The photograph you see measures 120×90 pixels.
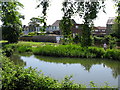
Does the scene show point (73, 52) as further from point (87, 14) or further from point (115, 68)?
point (87, 14)

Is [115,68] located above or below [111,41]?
below

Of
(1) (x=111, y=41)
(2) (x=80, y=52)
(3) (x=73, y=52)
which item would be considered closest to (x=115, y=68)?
(2) (x=80, y=52)

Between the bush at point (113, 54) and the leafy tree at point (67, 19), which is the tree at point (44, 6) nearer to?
the leafy tree at point (67, 19)

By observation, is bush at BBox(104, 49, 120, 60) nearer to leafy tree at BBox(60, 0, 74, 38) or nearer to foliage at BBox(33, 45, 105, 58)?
foliage at BBox(33, 45, 105, 58)

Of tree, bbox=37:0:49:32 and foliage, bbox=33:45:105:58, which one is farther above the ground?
tree, bbox=37:0:49:32

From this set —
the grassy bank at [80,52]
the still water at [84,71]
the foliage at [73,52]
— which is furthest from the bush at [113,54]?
the still water at [84,71]

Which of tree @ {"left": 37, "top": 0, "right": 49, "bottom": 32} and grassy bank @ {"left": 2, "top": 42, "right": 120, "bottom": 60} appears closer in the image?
tree @ {"left": 37, "top": 0, "right": 49, "bottom": 32}

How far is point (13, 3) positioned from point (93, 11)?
3.80 metres

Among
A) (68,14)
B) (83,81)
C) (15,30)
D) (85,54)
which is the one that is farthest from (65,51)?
(15,30)

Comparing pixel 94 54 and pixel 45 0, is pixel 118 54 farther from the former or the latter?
pixel 45 0

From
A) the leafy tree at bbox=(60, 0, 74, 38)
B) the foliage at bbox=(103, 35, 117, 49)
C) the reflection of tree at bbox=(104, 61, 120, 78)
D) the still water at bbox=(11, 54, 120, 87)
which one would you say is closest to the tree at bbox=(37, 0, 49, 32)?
the leafy tree at bbox=(60, 0, 74, 38)

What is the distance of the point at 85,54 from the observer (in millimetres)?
16359

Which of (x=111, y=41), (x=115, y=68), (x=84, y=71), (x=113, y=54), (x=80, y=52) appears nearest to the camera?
(x=84, y=71)

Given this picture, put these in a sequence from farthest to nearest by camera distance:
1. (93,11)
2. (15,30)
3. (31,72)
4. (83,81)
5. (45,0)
→ (15,30)
(83,81)
(31,72)
(45,0)
(93,11)
